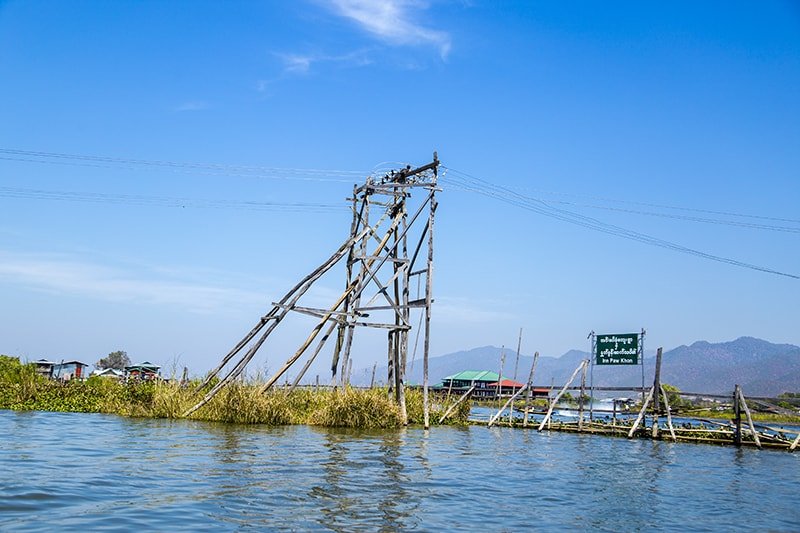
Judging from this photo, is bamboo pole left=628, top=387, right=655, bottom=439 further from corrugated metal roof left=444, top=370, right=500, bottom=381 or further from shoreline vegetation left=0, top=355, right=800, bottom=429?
corrugated metal roof left=444, top=370, right=500, bottom=381

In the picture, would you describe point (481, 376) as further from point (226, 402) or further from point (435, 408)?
point (226, 402)

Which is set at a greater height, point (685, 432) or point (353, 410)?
point (353, 410)

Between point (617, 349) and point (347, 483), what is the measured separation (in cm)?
1930

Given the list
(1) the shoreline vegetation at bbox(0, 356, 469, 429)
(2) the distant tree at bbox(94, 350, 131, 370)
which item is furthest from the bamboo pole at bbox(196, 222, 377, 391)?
(2) the distant tree at bbox(94, 350, 131, 370)

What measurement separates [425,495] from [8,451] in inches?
328

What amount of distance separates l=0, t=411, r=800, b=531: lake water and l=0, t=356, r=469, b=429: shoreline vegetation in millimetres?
1526

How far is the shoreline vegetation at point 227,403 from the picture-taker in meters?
23.6

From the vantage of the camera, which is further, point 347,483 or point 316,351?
point 316,351

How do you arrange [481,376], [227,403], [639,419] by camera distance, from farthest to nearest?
[481,376], [639,419], [227,403]

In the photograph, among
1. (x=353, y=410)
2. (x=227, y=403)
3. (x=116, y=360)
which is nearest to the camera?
(x=227, y=403)

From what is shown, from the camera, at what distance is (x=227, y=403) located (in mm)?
23406

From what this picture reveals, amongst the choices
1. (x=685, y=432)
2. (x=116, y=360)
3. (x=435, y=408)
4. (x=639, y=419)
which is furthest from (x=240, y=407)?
(x=116, y=360)

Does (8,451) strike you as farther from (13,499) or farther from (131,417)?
(131,417)

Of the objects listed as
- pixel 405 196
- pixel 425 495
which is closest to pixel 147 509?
pixel 425 495
